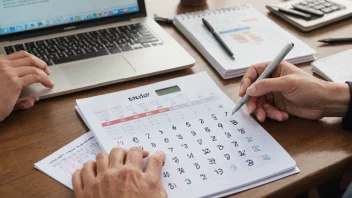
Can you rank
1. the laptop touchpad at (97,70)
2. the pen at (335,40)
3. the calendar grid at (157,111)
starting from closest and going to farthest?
the calendar grid at (157,111) < the laptop touchpad at (97,70) < the pen at (335,40)

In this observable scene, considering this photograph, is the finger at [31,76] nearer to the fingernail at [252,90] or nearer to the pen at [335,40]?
the fingernail at [252,90]

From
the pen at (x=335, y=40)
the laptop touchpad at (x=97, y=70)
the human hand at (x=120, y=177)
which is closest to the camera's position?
the human hand at (x=120, y=177)

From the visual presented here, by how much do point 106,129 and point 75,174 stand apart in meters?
0.11

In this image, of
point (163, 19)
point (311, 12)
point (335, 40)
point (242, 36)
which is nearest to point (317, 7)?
point (311, 12)

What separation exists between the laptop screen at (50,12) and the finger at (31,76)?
0.64 ft

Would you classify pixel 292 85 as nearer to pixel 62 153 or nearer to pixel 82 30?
pixel 62 153

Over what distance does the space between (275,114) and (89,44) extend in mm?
461

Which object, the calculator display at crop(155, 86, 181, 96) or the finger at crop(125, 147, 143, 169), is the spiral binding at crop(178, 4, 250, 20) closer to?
the calculator display at crop(155, 86, 181, 96)

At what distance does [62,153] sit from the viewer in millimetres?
731

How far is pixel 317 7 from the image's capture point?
117 cm

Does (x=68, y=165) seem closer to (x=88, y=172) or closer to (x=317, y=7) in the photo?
(x=88, y=172)

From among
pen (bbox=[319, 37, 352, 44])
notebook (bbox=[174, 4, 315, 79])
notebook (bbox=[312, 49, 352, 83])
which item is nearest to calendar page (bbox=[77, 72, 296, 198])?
notebook (bbox=[174, 4, 315, 79])

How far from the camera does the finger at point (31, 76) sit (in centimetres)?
83

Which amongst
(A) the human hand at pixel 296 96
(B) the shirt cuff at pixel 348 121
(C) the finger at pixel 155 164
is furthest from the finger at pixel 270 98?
(C) the finger at pixel 155 164
